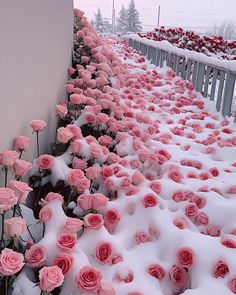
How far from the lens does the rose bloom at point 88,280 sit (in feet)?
4.50

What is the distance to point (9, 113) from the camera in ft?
5.75

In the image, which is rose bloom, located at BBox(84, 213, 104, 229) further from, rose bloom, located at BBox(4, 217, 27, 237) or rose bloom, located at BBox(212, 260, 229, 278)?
rose bloom, located at BBox(212, 260, 229, 278)

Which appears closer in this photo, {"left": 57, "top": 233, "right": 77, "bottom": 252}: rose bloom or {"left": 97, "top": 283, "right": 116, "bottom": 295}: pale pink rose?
{"left": 97, "top": 283, "right": 116, "bottom": 295}: pale pink rose

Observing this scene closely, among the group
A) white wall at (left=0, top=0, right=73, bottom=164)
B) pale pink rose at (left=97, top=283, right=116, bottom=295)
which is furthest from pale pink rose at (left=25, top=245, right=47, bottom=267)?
white wall at (left=0, top=0, right=73, bottom=164)

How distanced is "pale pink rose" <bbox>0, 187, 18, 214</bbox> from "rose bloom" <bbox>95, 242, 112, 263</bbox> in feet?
1.58

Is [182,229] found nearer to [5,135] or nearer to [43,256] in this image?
[43,256]

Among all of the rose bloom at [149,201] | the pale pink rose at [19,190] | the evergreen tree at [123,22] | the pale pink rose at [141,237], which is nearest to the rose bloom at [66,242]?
the pale pink rose at [19,190]

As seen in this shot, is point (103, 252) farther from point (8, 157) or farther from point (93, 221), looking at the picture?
point (8, 157)

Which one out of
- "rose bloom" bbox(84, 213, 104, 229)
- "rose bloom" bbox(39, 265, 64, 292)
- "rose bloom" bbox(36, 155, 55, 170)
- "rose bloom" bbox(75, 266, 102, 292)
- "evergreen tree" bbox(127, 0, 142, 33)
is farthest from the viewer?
"evergreen tree" bbox(127, 0, 142, 33)

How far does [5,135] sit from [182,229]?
1069 mm

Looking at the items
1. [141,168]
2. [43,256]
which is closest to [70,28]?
A: [141,168]

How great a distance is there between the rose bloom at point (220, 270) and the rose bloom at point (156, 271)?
242mm

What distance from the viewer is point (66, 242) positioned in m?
1.55

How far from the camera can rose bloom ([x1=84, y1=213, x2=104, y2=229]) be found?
172cm
